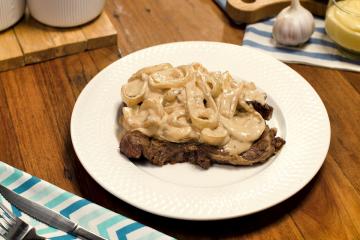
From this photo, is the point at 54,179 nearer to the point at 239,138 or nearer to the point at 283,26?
the point at 239,138

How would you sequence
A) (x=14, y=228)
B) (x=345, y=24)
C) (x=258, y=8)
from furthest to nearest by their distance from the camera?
(x=258, y=8)
(x=345, y=24)
(x=14, y=228)

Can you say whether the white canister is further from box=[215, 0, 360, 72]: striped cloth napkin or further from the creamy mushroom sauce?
box=[215, 0, 360, 72]: striped cloth napkin

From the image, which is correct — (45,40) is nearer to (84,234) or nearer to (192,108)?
(192,108)

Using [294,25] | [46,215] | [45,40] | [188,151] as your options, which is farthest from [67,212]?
[294,25]

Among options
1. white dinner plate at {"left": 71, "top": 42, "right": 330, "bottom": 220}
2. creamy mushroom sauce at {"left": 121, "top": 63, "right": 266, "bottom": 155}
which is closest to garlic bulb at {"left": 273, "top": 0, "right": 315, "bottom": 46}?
white dinner plate at {"left": 71, "top": 42, "right": 330, "bottom": 220}

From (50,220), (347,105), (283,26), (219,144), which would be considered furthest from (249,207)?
(283,26)

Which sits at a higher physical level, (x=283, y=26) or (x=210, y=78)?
(x=210, y=78)

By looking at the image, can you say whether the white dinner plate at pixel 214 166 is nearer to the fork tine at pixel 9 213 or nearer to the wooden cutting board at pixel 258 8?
the fork tine at pixel 9 213
